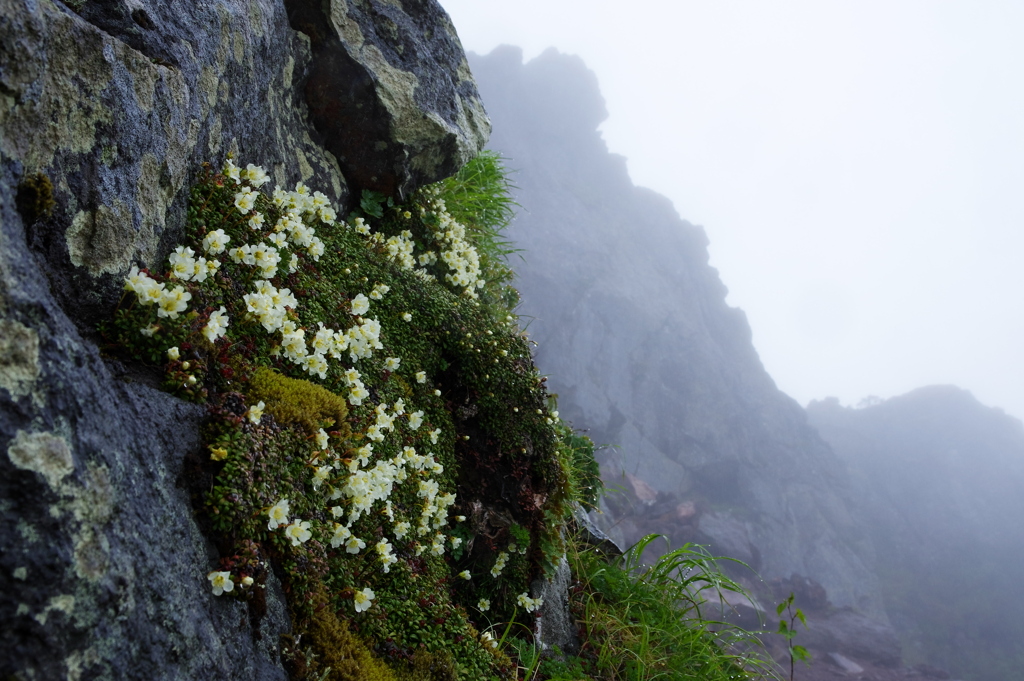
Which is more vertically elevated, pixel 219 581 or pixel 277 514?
pixel 277 514

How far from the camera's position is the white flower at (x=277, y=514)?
214 centimetres

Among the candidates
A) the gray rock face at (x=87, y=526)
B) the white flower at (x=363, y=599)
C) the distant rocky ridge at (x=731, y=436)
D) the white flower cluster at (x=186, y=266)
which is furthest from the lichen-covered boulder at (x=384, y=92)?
the distant rocky ridge at (x=731, y=436)

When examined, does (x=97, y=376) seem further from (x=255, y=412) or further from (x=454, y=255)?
(x=454, y=255)

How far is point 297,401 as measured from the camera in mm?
2688

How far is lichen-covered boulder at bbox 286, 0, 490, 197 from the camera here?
179 inches

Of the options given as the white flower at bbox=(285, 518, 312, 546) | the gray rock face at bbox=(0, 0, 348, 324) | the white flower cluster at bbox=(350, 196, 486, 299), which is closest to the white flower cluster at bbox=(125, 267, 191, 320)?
the gray rock face at bbox=(0, 0, 348, 324)

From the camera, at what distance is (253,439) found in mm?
2238

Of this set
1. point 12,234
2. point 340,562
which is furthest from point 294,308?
point 12,234

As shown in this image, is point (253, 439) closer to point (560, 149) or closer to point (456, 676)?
point (456, 676)

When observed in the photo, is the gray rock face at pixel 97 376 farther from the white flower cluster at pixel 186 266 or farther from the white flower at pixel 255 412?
the white flower at pixel 255 412

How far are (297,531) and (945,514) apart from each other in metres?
84.0

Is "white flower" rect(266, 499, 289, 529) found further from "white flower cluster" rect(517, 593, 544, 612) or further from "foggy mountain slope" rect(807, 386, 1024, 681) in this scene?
"foggy mountain slope" rect(807, 386, 1024, 681)

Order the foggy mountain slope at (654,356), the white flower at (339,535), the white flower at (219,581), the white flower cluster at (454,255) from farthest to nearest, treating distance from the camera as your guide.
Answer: the foggy mountain slope at (654,356), the white flower cluster at (454,255), the white flower at (339,535), the white flower at (219,581)

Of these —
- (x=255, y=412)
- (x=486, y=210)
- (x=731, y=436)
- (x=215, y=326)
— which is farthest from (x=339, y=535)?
(x=731, y=436)
